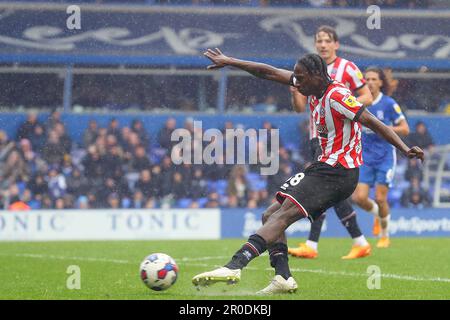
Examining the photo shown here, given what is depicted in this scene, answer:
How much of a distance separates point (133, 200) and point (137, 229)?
1509 millimetres

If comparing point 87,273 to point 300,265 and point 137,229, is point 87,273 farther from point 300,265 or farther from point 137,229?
point 137,229

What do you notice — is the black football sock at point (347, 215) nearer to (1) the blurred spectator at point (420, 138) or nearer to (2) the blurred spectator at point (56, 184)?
(2) the blurred spectator at point (56, 184)

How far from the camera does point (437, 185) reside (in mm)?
19891

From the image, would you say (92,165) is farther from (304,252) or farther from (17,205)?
(304,252)

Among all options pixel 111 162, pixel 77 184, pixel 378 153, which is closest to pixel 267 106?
pixel 111 162

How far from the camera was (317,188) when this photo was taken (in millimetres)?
7723

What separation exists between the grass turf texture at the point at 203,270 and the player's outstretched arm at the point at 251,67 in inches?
72.5

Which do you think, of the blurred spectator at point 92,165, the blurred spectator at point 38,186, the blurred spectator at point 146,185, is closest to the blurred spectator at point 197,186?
the blurred spectator at point 146,185

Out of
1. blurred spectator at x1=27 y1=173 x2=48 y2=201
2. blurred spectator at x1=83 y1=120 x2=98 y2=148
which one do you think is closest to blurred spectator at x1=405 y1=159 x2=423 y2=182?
blurred spectator at x1=83 y1=120 x2=98 y2=148

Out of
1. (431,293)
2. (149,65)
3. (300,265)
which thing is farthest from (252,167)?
(431,293)

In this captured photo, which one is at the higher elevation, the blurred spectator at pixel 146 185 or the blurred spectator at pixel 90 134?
the blurred spectator at pixel 90 134

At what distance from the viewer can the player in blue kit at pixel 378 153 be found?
12.8m
